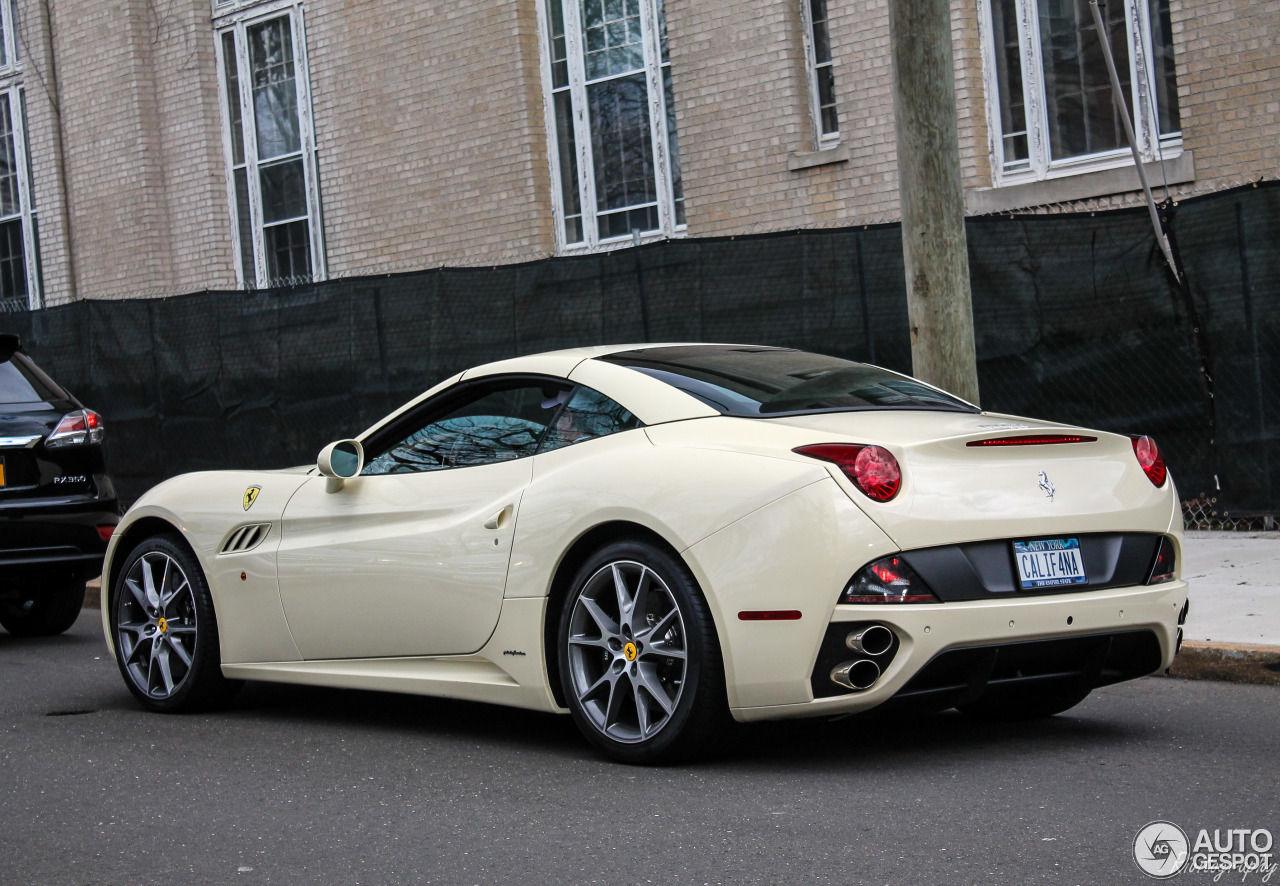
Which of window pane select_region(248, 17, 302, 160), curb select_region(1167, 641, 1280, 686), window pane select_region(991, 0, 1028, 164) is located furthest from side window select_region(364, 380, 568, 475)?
window pane select_region(248, 17, 302, 160)

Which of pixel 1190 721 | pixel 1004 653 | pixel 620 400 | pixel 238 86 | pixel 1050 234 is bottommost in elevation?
pixel 1190 721

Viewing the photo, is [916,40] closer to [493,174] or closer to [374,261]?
[493,174]

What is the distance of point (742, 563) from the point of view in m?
4.89

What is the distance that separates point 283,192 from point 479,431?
13.7 m

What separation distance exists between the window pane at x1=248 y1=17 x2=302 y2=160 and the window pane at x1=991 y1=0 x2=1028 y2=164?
8.90 metres

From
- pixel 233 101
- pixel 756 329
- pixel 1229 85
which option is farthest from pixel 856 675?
pixel 233 101

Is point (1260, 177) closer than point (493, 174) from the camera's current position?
Yes

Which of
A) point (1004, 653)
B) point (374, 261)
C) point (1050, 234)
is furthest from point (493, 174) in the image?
point (1004, 653)

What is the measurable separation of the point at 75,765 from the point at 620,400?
2.37 metres

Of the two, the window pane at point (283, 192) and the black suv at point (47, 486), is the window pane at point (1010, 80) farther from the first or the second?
the window pane at point (283, 192)

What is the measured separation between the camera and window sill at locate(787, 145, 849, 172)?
13570mm

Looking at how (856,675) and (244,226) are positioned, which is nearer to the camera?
(856,675)

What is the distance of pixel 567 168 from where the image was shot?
53.2ft

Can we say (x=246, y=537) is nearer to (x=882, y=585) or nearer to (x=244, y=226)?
(x=882, y=585)
